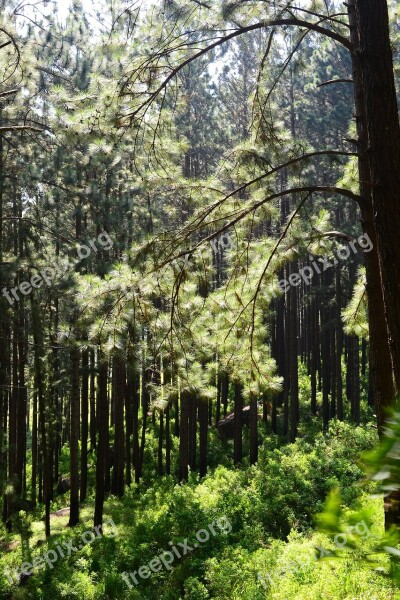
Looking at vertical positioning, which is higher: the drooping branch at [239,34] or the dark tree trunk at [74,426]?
the drooping branch at [239,34]

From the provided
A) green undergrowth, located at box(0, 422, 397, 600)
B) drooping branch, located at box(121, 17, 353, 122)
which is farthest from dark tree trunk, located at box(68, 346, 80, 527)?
drooping branch, located at box(121, 17, 353, 122)

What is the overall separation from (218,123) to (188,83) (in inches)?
204

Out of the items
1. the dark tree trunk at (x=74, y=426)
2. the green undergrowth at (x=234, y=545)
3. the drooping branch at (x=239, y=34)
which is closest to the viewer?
the drooping branch at (x=239, y=34)

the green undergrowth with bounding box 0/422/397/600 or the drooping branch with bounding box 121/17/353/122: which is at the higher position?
the drooping branch with bounding box 121/17/353/122

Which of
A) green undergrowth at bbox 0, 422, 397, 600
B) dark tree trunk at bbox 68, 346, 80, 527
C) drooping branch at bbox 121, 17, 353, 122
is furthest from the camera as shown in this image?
dark tree trunk at bbox 68, 346, 80, 527

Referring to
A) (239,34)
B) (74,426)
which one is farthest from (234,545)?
(239,34)

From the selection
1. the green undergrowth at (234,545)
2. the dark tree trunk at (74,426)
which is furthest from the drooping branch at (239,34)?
the dark tree trunk at (74,426)

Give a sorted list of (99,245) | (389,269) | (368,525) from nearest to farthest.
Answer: (368,525) → (389,269) → (99,245)

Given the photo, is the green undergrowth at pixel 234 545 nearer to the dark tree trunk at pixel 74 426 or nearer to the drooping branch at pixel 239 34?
the dark tree trunk at pixel 74 426

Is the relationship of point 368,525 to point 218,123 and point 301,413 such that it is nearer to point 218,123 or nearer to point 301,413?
point 301,413

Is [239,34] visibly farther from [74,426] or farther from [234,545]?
[74,426]

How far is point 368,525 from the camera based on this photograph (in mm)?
1067

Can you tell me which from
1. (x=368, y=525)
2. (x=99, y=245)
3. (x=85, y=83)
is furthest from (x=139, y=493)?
(x=368, y=525)

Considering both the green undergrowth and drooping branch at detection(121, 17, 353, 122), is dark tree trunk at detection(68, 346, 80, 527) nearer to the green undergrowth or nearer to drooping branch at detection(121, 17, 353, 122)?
the green undergrowth
